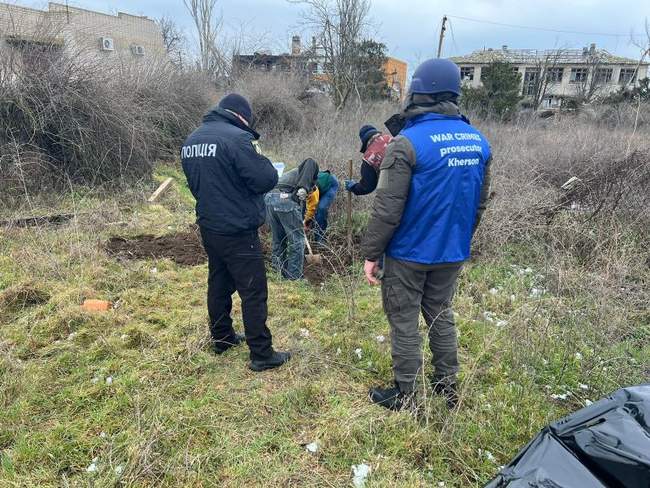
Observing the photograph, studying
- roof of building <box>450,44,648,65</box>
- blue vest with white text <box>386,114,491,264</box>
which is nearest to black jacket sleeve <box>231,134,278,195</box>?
blue vest with white text <box>386,114,491,264</box>

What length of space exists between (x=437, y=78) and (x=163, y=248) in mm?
4353

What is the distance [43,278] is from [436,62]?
4.15 m

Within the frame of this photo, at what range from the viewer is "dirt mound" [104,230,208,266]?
5234mm

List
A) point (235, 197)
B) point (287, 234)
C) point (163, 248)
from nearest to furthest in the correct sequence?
point (235, 197)
point (287, 234)
point (163, 248)

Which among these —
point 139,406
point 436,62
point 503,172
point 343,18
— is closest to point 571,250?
point 503,172

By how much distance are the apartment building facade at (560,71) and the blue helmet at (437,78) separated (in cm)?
2556

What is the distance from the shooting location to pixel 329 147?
8.84 metres

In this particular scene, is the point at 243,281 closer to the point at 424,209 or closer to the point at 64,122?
the point at 424,209

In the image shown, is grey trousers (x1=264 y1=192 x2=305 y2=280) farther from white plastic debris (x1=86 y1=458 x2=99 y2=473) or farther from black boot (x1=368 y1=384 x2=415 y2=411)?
white plastic debris (x1=86 y1=458 x2=99 y2=473)

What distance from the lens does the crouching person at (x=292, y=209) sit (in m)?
4.59

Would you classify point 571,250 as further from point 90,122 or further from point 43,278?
point 90,122

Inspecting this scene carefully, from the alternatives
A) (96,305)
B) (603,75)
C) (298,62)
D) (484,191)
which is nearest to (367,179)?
(484,191)

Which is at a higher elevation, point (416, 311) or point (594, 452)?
point (594, 452)

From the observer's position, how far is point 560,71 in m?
38.1
